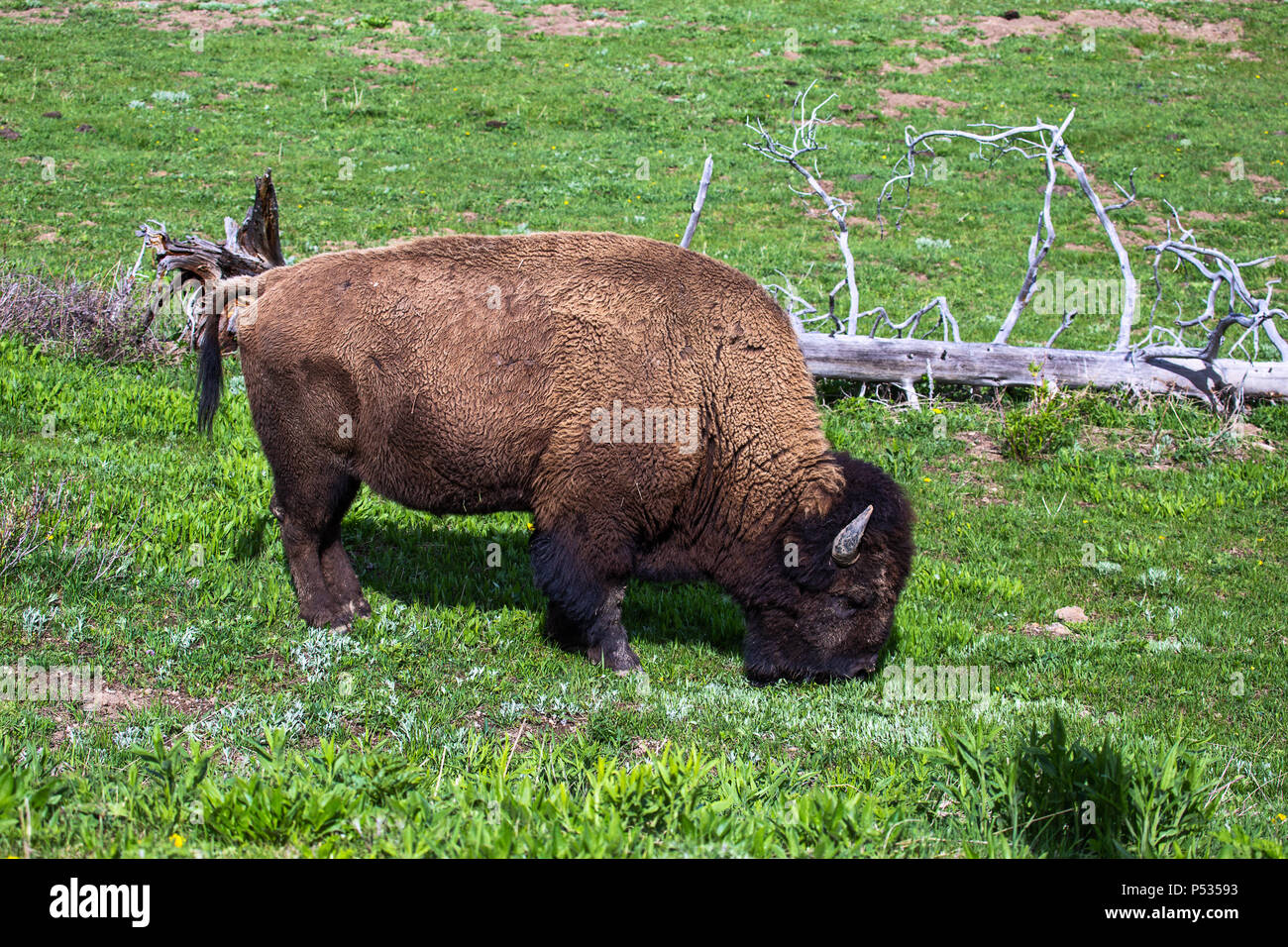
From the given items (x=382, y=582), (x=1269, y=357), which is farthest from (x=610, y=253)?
(x=1269, y=357)

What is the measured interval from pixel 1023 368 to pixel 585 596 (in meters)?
6.30

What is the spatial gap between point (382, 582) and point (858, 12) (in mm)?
28548

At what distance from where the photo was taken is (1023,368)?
402 inches

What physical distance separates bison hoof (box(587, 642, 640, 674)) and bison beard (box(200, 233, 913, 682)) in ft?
0.04

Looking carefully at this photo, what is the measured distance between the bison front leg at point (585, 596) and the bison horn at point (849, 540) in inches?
48.3

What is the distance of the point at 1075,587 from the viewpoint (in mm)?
7367

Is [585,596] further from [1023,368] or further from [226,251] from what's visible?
[1023,368]

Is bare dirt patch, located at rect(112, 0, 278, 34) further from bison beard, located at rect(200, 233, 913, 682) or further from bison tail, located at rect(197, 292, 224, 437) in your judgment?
bison beard, located at rect(200, 233, 913, 682)

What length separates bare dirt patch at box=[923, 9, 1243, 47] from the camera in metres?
28.9

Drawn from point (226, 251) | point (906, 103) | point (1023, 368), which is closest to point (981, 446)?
point (1023, 368)

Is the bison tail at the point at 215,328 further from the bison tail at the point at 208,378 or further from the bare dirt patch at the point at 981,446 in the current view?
the bare dirt patch at the point at 981,446

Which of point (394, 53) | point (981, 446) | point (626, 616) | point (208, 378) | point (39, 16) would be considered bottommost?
point (626, 616)

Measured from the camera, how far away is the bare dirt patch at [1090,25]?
28922 millimetres
